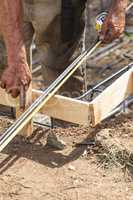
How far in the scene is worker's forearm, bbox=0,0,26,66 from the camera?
332 centimetres

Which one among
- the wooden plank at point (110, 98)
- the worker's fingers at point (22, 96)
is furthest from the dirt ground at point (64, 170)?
the worker's fingers at point (22, 96)

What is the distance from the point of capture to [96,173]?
3729 millimetres

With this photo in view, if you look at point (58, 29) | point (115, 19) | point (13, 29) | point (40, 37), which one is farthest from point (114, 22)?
point (13, 29)

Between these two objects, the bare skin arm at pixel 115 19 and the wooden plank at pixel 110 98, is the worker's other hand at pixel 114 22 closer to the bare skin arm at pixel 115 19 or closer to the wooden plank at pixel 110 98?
the bare skin arm at pixel 115 19

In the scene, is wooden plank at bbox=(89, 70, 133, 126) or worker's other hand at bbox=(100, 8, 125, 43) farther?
worker's other hand at bbox=(100, 8, 125, 43)

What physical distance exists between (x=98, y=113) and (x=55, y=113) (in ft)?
1.01

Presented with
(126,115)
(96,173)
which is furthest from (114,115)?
(96,173)

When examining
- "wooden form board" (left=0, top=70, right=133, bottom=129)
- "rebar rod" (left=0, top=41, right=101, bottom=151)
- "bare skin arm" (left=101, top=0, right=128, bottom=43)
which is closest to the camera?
"rebar rod" (left=0, top=41, right=101, bottom=151)

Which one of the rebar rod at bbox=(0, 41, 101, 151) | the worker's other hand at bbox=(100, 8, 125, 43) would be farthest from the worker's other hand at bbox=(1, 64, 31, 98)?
the worker's other hand at bbox=(100, 8, 125, 43)

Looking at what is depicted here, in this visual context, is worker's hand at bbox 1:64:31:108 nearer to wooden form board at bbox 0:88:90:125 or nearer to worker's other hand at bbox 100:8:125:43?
wooden form board at bbox 0:88:90:125

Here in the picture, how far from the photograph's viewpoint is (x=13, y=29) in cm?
332

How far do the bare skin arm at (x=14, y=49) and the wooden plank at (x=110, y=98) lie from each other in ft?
1.89

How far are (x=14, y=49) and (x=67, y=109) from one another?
0.68 metres

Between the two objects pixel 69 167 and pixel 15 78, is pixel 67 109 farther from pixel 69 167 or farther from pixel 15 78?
pixel 15 78
